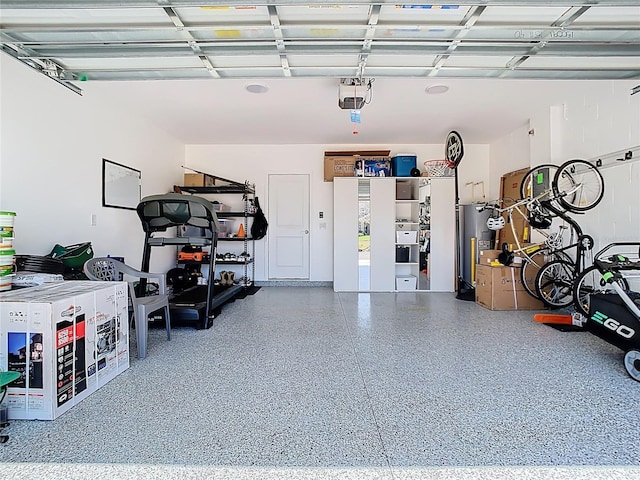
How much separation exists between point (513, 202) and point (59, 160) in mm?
6136

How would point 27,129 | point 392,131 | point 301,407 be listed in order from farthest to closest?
point 392,131 → point 27,129 → point 301,407

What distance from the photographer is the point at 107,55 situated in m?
2.28

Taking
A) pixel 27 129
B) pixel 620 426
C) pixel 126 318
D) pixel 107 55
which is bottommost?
pixel 620 426

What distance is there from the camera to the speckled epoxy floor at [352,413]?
141cm

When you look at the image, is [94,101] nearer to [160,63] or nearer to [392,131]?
[160,63]

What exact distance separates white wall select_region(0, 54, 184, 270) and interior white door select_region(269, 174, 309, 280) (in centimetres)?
231

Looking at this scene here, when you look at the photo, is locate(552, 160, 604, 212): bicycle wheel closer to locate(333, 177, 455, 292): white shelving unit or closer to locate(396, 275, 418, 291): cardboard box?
locate(333, 177, 455, 292): white shelving unit

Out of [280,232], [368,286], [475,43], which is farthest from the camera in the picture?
[280,232]

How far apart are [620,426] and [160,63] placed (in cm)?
371

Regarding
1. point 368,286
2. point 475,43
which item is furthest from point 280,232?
point 475,43

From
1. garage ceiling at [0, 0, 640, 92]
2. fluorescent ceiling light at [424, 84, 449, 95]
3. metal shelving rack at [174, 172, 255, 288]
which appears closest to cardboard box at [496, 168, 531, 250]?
fluorescent ceiling light at [424, 84, 449, 95]

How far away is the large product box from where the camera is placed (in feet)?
5.73

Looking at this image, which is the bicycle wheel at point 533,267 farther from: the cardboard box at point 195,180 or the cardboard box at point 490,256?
the cardboard box at point 195,180

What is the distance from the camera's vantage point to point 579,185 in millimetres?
3678
